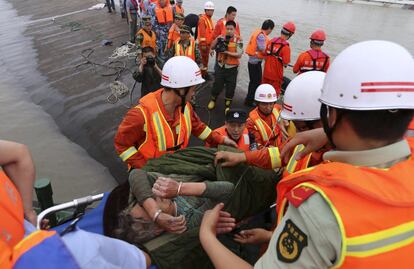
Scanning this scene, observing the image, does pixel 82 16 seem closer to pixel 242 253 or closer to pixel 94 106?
pixel 94 106

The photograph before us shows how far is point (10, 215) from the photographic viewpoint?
1188 millimetres

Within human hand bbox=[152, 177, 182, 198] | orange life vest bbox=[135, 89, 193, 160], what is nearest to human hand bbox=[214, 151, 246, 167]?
human hand bbox=[152, 177, 182, 198]

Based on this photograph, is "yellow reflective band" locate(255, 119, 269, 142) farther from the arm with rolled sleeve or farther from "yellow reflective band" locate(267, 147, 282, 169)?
the arm with rolled sleeve

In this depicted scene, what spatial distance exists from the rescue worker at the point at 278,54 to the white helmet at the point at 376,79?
5.37 meters

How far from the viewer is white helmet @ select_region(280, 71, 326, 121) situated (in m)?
2.12

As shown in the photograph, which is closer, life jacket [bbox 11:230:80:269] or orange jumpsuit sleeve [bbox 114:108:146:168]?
life jacket [bbox 11:230:80:269]

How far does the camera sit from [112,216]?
2244 mm

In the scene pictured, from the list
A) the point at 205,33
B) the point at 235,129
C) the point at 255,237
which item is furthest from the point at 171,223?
the point at 205,33

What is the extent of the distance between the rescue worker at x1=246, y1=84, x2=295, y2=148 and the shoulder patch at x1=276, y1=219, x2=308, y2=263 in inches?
120

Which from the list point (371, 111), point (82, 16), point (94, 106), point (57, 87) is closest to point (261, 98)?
point (371, 111)

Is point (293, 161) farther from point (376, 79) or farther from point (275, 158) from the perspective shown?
point (376, 79)

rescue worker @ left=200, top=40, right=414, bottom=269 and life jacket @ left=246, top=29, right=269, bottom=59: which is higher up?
rescue worker @ left=200, top=40, right=414, bottom=269

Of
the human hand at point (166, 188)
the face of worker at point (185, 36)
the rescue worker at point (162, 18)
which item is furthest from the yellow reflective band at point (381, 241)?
the rescue worker at point (162, 18)

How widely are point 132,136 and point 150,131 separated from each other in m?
0.17
